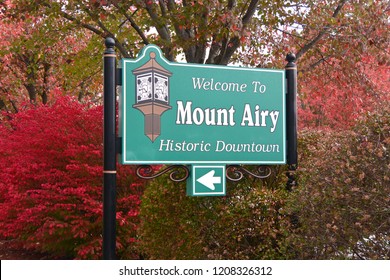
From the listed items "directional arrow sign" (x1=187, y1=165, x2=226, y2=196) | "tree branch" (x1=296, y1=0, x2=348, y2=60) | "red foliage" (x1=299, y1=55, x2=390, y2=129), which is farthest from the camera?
"red foliage" (x1=299, y1=55, x2=390, y2=129)

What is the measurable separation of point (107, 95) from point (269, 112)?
5.57ft

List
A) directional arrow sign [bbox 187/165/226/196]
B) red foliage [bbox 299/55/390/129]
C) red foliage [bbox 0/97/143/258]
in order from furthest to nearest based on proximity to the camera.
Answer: red foliage [bbox 299/55/390/129]
red foliage [bbox 0/97/143/258]
directional arrow sign [bbox 187/165/226/196]

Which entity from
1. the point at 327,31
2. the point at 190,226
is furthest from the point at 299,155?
the point at 327,31

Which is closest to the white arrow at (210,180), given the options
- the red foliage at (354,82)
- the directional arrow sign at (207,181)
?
the directional arrow sign at (207,181)

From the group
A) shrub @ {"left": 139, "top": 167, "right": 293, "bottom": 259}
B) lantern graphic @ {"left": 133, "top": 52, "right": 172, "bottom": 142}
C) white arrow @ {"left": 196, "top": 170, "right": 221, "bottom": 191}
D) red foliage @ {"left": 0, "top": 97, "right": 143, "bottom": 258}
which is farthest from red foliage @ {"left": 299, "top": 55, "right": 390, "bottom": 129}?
lantern graphic @ {"left": 133, "top": 52, "right": 172, "bottom": 142}

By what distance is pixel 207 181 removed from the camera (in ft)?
17.2

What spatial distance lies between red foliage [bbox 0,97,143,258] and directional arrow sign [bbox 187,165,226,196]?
2.20 meters

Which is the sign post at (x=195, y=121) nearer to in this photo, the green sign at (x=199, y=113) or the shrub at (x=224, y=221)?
the green sign at (x=199, y=113)

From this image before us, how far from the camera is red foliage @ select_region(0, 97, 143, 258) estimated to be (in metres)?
7.32

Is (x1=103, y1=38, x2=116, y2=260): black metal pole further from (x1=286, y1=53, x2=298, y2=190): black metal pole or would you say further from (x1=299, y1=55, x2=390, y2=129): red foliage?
(x1=299, y1=55, x2=390, y2=129): red foliage

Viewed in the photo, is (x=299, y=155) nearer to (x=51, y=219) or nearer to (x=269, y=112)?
(x=269, y=112)

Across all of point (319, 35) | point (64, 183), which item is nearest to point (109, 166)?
point (64, 183)

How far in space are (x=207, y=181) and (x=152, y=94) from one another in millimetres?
995

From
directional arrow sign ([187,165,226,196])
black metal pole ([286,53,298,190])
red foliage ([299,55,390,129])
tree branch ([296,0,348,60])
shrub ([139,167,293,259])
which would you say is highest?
tree branch ([296,0,348,60])
